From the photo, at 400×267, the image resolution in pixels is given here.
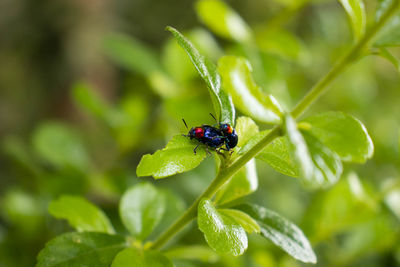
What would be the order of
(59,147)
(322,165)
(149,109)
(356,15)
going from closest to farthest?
(322,165)
(356,15)
(59,147)
(149,109)

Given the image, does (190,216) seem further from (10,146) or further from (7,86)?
(7,86)

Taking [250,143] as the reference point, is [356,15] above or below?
above

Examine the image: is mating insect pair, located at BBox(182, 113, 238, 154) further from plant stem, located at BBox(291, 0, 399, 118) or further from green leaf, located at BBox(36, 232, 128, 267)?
green leaf, located at BBox(36, 232, 128, 267)

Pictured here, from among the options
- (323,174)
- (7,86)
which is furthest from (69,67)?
(323,174)

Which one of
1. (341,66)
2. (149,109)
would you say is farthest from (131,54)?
(341,66)

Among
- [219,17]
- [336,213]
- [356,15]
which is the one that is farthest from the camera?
[219,17]

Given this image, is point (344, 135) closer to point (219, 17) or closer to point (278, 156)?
point (278, 156)
